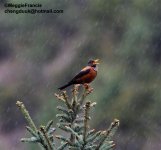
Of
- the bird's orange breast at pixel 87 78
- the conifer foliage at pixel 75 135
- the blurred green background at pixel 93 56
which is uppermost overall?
the blurred green background at pixel 93 56

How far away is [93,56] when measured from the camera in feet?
56.4

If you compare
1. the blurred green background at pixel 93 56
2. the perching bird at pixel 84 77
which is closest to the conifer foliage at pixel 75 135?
the perching bird at pixel 84 77

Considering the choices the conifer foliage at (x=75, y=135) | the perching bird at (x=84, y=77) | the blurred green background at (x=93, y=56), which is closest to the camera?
the conifer foliage at (x=75, y=135)

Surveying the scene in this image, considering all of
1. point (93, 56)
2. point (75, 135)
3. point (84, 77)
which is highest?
point (93, 56)

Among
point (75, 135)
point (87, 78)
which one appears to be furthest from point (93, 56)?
point (75, 135)

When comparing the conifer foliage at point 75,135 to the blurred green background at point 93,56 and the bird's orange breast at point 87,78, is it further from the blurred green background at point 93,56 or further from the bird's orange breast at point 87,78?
the blurred green background at point 93,56

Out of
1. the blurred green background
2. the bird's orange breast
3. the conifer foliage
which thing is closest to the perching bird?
the bird's orange breast

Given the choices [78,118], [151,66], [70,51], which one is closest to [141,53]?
[151,66]

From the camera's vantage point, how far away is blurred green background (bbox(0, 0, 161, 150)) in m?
14.8

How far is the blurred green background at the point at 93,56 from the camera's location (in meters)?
14.8

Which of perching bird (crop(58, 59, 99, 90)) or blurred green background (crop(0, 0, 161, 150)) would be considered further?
blurred green background (crop(0, 0, 161, 150))

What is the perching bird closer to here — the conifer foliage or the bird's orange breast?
the bird's orange breast

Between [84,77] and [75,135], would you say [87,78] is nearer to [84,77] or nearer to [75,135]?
[84,77]

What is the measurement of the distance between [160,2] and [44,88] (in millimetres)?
3966
